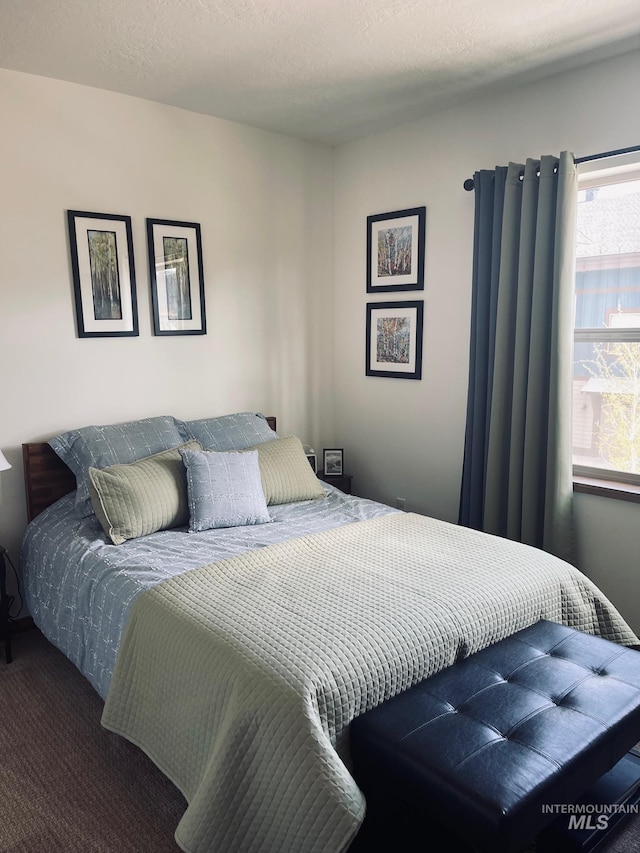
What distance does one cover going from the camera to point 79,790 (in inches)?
79.0

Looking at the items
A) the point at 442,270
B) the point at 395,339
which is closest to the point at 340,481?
the point at 395,339

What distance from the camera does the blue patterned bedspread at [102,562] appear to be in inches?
88.0

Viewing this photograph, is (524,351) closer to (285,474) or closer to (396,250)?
(396,250)

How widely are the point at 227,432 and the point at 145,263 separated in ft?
3.28

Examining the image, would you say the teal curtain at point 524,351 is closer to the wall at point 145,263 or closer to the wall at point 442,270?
the wall at point 442,270

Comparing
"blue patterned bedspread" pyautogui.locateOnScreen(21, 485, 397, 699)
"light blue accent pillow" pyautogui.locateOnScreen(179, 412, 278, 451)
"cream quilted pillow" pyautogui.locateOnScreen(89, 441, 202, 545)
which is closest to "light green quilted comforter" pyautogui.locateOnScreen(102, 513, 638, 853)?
"blue patterned bedspread" pyautogui.locateOnScreen(21, 485, 397, 699)

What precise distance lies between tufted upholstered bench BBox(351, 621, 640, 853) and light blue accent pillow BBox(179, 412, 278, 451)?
181 cm

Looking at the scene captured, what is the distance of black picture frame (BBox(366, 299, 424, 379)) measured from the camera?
364 cm

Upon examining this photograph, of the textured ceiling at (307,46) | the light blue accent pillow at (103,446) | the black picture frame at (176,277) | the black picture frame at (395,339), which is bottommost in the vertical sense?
the light blue accent pillow at (103,446)

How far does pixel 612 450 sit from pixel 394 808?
6.59 feet

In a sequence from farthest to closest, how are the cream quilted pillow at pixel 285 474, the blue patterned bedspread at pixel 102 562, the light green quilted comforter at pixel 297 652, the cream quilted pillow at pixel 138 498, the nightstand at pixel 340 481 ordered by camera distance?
the nightstand at pixel 340 481 → the cream quilted pillow at pixel 285 474 → the cream quilted pillow at pixel 138 498 → the blue patterned bedspread at pixel 102 562 → the light green quilted comforter at pixel 297 652

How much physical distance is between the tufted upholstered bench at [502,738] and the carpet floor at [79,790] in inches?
12.4

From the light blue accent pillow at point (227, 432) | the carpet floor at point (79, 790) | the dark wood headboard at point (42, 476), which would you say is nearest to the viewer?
the carpet floor at point (79, 790)

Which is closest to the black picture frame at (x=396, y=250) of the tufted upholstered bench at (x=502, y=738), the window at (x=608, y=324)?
the window at (x=608, y=324)
